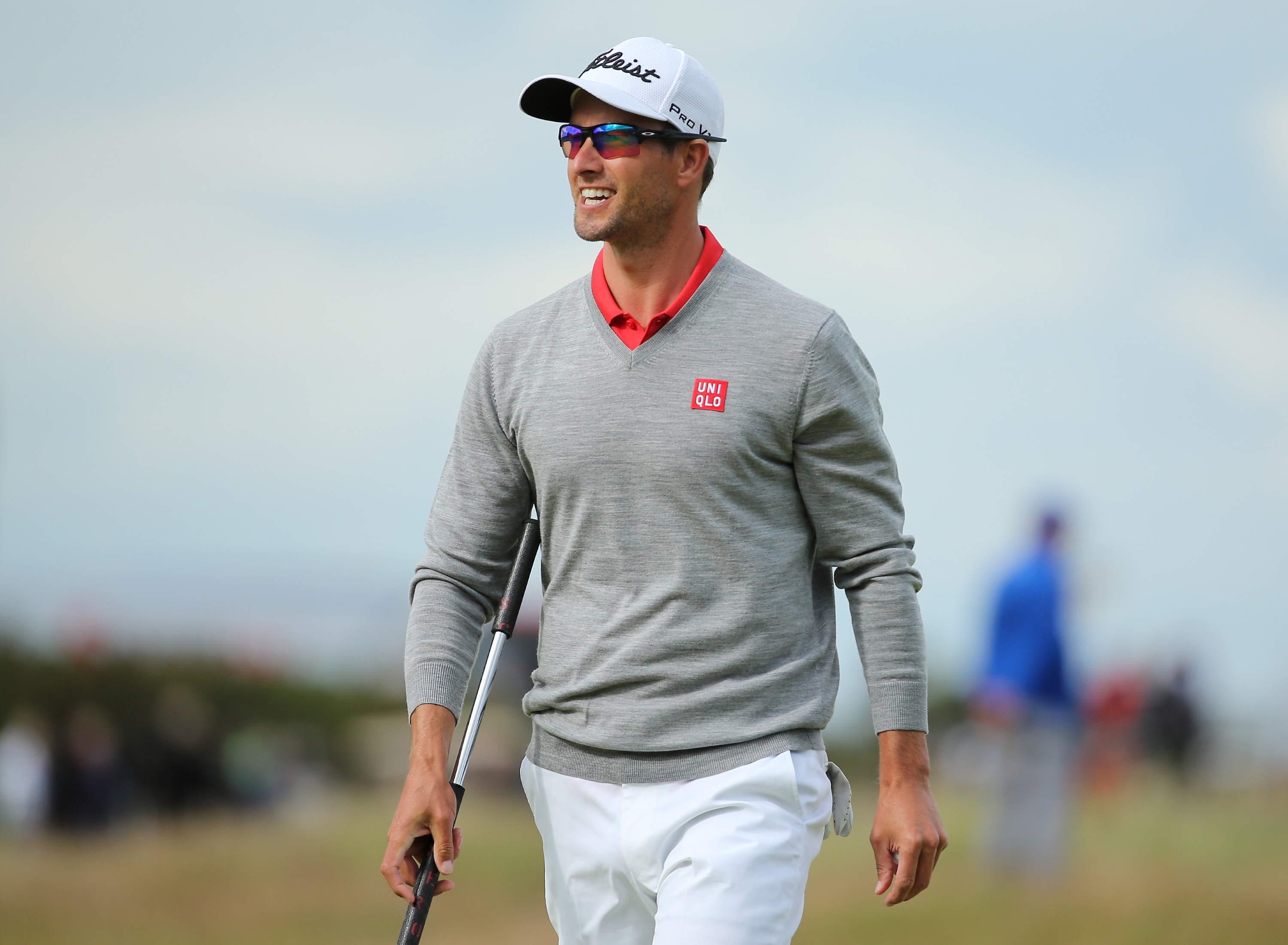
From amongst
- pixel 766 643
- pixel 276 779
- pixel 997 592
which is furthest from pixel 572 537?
pixel 276 779

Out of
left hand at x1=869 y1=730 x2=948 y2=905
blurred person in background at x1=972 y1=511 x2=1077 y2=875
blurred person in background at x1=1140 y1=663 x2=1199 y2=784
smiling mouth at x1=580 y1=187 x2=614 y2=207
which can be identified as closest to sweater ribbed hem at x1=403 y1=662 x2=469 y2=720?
left hand at x1=869 y1=730 x2=948 y2=905

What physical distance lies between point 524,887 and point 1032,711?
14.6 ft

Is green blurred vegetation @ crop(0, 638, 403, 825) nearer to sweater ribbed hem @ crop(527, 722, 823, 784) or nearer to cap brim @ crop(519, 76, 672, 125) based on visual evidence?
sweater ribbed hem @ crop(527, 722, 823, 784)

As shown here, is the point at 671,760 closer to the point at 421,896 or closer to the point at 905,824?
the point at 905,824

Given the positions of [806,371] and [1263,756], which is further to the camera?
[1263,756]

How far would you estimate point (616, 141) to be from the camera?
321cm

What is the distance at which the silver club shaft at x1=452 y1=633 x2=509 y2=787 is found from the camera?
3.26 metres

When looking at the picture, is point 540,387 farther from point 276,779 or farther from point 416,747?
point 276,779

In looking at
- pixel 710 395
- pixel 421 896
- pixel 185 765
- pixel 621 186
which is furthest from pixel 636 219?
pixel 185 765

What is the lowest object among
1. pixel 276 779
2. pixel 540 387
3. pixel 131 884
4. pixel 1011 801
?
pixel 276 779

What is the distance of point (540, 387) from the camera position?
3256 mm

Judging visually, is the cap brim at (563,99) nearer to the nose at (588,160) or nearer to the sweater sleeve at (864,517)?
the nose at (588,160)

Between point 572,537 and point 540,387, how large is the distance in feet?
1.12

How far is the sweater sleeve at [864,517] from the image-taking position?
309 cm
